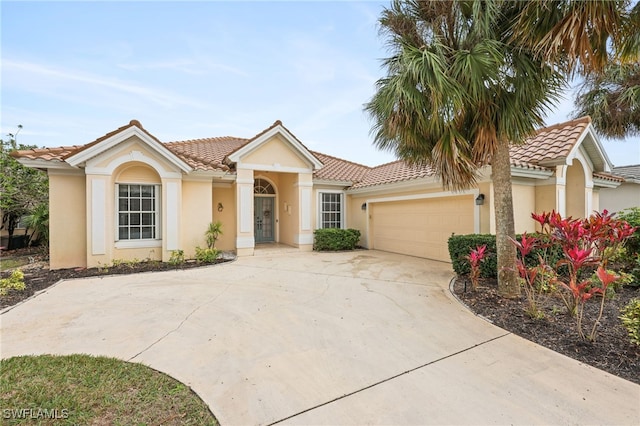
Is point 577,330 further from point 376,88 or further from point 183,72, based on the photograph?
point 183,72

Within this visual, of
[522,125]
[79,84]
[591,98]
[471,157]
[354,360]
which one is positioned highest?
[591,98]

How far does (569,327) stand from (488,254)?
2.89 meters

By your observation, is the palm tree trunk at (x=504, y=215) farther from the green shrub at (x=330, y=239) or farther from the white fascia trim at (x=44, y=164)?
the white fascia trim at (x=44, y=164)

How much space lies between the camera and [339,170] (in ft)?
52.9

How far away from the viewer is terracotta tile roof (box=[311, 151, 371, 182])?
47.9 feet

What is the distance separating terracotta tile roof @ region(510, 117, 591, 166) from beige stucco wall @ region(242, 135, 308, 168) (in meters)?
8.41

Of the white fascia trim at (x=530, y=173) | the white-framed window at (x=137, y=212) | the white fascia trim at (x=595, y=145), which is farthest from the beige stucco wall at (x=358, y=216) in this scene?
the white-framed window at (x=137, y=212)

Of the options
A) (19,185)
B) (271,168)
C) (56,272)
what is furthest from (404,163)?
(19,185)

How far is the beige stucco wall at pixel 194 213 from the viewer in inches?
421

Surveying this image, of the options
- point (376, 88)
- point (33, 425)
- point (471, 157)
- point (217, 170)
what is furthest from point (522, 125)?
point (217, 170)

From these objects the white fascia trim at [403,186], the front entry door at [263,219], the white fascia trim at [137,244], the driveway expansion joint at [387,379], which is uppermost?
the white fascia trim at [403,186]

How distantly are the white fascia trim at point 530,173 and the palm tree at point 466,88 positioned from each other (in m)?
2.89

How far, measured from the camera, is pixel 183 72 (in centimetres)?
1154

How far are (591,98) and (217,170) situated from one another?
19.1m
